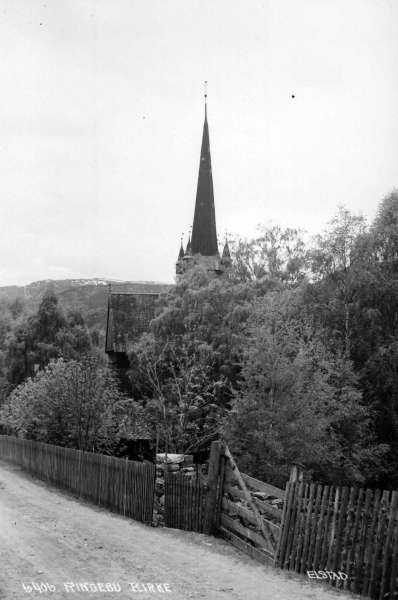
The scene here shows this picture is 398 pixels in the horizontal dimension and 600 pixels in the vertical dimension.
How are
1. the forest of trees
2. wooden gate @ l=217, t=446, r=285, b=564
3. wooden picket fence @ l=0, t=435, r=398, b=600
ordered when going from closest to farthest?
wooden picket fence @ l=0, t=435, r=398, b=600 → wooden gate @ l=217, t=446, r=285, b=564 → the forest of trees

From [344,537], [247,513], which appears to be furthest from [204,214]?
[344,537]

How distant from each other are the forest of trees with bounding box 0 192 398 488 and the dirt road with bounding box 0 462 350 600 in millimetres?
6350

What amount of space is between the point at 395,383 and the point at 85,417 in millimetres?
14037

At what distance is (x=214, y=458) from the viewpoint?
36.7ft

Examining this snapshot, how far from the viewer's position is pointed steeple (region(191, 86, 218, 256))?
5747 centimetres

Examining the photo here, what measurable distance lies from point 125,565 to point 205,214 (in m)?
50.8

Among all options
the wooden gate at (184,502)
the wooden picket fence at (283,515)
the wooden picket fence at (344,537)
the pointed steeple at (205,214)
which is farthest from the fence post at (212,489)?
the pointed steeple at (205,214)

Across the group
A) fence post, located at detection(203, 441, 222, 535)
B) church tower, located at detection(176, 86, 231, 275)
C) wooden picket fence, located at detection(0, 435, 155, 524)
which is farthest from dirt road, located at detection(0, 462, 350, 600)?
church tower, located at detection(176, 86, 231, 275)

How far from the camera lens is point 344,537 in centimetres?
787

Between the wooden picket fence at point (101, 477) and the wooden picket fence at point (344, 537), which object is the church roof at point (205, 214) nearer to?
the wooden picket fence at point (101, 477)

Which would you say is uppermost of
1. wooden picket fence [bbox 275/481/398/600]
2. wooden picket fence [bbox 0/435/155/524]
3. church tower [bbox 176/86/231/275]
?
church tower [bbox 176/86/231/275]

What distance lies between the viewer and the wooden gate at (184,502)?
37.8ft

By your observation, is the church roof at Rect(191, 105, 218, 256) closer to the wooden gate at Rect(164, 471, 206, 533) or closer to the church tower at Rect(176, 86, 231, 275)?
the church tower at Rect(176, 86, 231, 275)

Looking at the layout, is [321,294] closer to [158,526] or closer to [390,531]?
[158,526]
